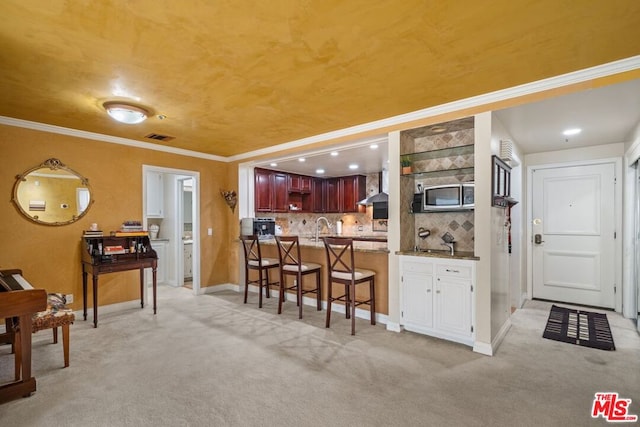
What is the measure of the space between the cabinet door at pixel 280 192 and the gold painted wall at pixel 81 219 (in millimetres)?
1550

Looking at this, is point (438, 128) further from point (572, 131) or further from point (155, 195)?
point (155, 195)

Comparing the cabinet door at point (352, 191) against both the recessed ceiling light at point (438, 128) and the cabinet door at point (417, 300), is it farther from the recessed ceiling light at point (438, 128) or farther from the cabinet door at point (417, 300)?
the cabinet door at point (417, 300)

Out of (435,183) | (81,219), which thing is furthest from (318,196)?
(81,219)

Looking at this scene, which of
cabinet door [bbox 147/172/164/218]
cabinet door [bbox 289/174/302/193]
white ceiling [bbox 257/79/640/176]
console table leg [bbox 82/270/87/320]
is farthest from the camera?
cabinet door [bbox 289/174/302/193]

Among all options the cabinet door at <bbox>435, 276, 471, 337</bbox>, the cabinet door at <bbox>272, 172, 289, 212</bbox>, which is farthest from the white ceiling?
the cabinet door at <bbox>435, 276, 471, 337</bbox>

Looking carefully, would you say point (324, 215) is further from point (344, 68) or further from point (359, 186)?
point (344, 68)

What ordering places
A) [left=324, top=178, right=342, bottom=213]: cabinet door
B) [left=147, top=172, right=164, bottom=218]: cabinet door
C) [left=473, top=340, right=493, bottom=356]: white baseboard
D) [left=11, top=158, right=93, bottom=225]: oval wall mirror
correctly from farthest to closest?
1. [left=324, top=178, right=342, bottom=213]: cabinet door
2. [left=147, top=172, right=164, bottom=218]: cabinet door
3. [left=11, top=158, right=93, bottom=225]: oval wall mirror
4. [left=473, top=340, right=493, bottom=356]: white baseboard

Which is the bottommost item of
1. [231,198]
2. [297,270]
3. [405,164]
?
[297,270]

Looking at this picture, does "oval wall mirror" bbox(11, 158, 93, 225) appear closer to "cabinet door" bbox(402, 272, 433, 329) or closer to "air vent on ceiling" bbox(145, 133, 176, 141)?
"air vent on ceiling" bbox(145, 133, 176, 141)

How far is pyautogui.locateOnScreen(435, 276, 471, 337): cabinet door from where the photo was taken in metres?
3.04

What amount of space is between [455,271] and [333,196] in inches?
180

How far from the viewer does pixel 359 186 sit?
7109 mm

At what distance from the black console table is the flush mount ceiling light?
181 cm

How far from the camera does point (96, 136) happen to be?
4262mm
